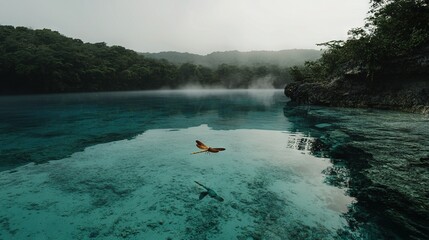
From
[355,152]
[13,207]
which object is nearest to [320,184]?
[355,152]

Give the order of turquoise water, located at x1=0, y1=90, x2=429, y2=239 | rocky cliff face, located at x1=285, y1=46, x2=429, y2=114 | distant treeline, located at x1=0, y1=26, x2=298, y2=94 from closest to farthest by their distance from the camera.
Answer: turquoise water, located at x1=0, y1=90, x2=429, y2=239, rocky cliff face, located at x1=285, y1=46, x2=429, y2=114, distant treeline, located at x1=0, y1=26, x2=298, y2=94

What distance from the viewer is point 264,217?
4656 mm

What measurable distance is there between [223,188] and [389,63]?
17306 millimetres

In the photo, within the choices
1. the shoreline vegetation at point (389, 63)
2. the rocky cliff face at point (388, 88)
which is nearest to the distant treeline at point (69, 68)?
the rocky cliff face at point (388, 88)

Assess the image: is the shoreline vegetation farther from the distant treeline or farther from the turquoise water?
the distant treeline

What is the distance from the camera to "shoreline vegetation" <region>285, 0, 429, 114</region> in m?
15.8

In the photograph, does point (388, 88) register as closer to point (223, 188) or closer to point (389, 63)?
point (389, 63)

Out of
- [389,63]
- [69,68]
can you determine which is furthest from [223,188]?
[69,68]

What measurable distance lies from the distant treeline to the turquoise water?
50986 mm

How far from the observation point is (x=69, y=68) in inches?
2242

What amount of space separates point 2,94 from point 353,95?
62268mm

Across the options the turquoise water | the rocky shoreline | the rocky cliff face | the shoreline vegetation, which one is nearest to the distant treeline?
the turquoise water

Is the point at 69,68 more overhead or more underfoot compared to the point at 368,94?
more overhead

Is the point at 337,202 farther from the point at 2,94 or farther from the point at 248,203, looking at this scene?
the point at 2,94
